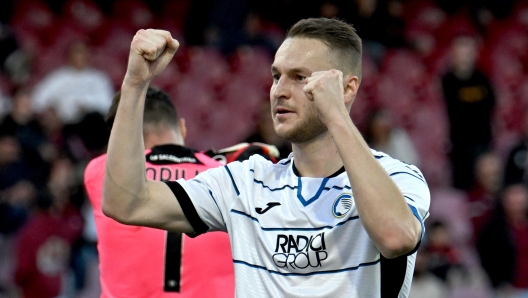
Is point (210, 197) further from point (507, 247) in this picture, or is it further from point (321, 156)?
point (507, 247)

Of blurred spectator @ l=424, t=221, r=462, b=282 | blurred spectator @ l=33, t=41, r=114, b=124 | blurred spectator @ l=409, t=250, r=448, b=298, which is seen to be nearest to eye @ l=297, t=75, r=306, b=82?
blurred spectator @ l=409, t=250, r=448, b=298

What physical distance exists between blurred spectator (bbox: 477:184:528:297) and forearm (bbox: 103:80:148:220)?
21.2ft

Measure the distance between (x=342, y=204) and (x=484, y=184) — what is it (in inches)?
292

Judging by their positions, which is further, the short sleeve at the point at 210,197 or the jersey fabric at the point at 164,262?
the jersey fabric at the point at 164,262

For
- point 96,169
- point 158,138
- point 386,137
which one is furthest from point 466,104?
point 96,169

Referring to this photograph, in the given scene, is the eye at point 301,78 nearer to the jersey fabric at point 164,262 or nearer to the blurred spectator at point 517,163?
the jersey fabric at point 164,262

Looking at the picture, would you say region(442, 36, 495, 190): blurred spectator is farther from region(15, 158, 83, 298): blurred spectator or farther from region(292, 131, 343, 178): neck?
region(292, 131, 343, 178): neck

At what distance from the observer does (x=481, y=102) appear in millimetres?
10711

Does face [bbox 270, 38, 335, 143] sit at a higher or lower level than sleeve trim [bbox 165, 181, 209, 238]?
higher

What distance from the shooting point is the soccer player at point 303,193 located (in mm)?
2715

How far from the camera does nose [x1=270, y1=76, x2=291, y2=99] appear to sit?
10.1 feet

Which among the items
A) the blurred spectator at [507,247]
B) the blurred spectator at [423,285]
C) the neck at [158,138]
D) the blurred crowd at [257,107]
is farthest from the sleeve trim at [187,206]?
the blurred spectator at [507,247]

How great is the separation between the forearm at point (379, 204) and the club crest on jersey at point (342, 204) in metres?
0.27

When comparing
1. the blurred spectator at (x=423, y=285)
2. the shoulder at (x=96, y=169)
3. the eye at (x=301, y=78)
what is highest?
the eye at (x=301, y=78)
